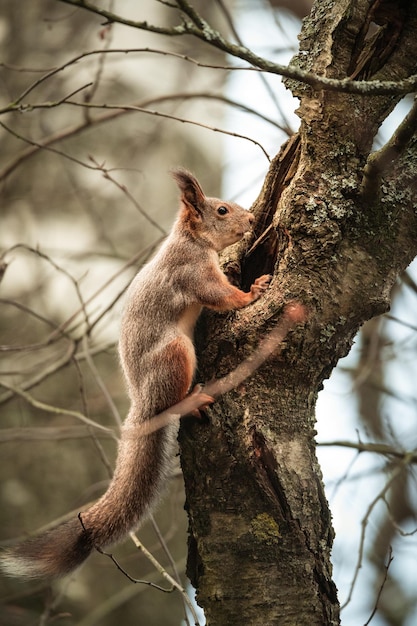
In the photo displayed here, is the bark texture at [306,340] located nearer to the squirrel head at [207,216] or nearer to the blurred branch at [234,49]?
the blurred branch at [234,49]

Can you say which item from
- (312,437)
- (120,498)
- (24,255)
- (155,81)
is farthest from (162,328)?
(155,81)

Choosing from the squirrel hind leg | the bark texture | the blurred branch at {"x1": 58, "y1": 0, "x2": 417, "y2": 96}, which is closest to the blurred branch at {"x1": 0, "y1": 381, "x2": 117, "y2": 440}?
the squirrel hind leg

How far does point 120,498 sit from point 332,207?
1279mm

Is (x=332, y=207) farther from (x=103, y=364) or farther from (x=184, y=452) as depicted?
(x=103, y=364)

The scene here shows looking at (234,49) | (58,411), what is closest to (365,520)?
(58,411)

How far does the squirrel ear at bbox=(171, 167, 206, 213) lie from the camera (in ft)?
10.6

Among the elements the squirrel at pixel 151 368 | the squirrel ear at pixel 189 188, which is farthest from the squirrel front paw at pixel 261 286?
the squirrel ear at pixel 189 188

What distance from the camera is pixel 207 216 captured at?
11.1 ft

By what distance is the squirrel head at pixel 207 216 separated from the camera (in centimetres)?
326

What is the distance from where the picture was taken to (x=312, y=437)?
226 cm

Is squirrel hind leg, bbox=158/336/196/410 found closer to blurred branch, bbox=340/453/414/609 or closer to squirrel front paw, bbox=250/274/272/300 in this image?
squirrel front paw, bbox=250/274/272/300

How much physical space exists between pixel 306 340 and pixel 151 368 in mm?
869

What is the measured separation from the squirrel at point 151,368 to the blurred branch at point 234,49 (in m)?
0.79

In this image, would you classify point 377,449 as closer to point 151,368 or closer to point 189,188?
point 151,368
